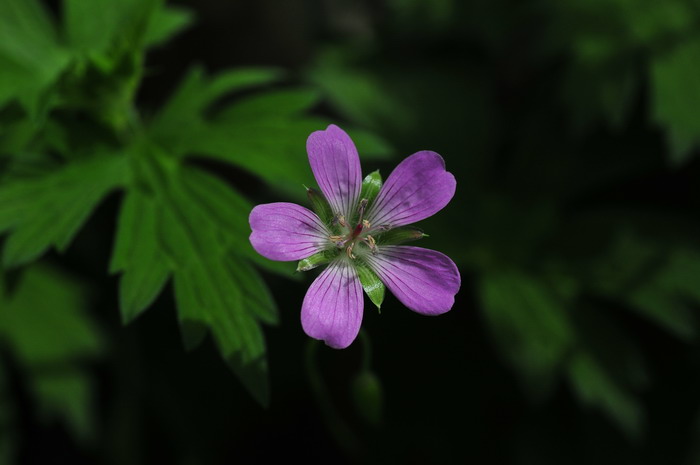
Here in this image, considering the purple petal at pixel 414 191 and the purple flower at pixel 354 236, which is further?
the purple petal at pixel 414 191

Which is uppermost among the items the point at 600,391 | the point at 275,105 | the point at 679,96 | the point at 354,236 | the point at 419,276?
the point at 275,105

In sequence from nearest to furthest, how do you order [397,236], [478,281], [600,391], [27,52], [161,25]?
[397,236], [27,52], [161,25], [600,391], [478,281]

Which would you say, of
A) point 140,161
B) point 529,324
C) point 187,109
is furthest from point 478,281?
point 140,161

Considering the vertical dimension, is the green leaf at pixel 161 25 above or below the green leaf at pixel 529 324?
above

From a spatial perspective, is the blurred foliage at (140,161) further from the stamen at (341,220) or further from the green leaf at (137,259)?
the stamen at (341,220)

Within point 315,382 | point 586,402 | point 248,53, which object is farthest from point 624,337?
point 248,53

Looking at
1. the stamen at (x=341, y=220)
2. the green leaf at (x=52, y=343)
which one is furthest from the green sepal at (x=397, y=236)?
the green leaf at (x=52, y=343)

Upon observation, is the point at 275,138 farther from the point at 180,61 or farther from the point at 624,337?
the point at 180,61

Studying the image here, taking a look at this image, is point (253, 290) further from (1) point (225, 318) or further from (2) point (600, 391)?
Result: (2) point (600, 391)
